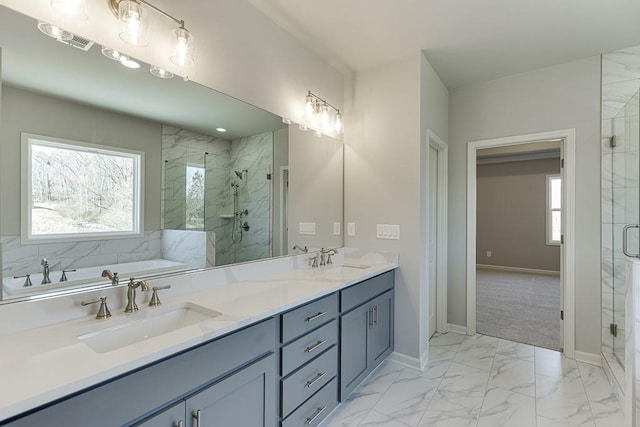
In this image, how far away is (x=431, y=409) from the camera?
80.1 inches

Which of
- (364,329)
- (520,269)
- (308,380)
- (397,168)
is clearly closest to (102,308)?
(308,380)

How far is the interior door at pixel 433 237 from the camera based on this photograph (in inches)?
126

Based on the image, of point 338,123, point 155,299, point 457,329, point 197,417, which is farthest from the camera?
point 457,329

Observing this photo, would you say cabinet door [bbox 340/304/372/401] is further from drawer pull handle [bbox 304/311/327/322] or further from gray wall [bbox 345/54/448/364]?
gray wall [bbox 345/54/448/364]

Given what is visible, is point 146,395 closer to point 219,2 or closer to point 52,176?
point 52,176

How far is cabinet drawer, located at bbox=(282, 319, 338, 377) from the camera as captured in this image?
152 centimetres

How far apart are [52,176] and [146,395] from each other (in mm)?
958

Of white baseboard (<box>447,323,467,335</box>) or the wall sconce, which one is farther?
white baseboard (<box>447,323,467,335</box>)

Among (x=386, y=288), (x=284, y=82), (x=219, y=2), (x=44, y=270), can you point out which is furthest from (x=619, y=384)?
(x=219, y=2)

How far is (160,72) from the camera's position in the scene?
1.53 meters

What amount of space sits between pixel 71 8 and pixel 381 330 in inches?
103

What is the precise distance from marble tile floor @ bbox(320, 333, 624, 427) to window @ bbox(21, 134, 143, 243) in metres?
1.68

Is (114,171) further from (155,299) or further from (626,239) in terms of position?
(626,239)

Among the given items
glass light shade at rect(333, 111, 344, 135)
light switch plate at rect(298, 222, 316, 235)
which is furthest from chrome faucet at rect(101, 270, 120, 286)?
glass light shade at rect(333, 111, 344, 135)
